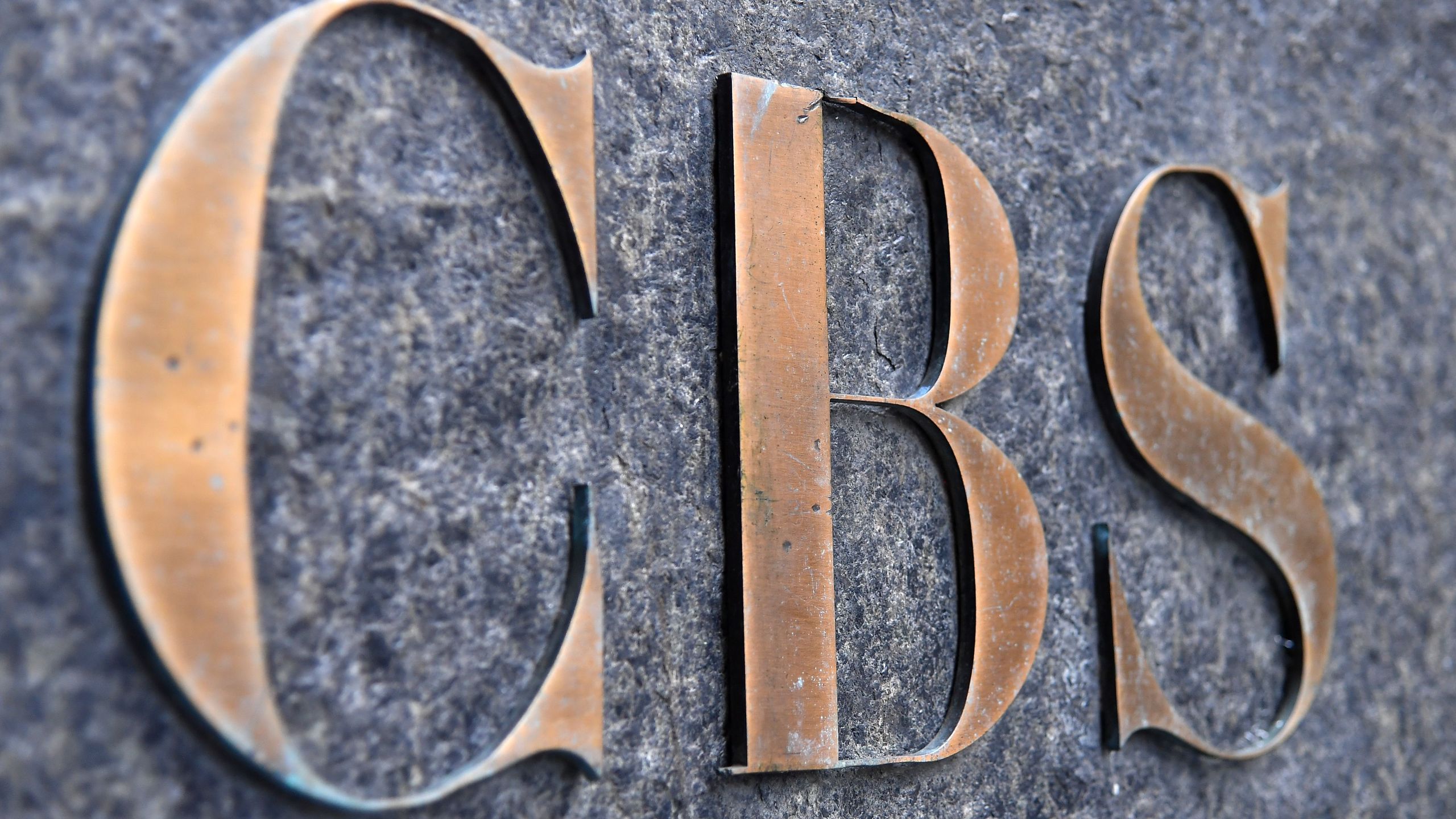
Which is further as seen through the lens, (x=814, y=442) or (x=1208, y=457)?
(x=1208, y=457)

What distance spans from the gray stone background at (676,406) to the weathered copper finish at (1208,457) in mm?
33

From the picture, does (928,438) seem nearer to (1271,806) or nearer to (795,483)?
(795,483)

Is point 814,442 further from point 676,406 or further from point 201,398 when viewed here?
point 201,398

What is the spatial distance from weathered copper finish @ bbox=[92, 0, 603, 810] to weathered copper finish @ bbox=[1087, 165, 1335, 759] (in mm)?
930

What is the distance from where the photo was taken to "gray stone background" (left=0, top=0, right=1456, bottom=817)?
0.88 m

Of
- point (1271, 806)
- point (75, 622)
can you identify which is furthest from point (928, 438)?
point (75, 622)

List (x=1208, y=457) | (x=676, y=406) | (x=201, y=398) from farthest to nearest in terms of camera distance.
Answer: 1. (x=1208, y=457)
2. (x=676, y=406)
3. (x=201, y=398)

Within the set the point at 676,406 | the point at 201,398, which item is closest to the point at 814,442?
the point at 676,406

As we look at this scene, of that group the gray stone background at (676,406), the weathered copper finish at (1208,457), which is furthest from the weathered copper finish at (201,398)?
the weathered copper finish at (1208,457)

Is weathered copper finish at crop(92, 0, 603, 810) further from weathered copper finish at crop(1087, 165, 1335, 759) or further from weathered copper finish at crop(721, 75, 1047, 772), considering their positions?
weathered copper finish at crop(1087, 165, 1335, 759)

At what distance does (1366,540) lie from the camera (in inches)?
71.2

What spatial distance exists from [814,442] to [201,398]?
0.60m

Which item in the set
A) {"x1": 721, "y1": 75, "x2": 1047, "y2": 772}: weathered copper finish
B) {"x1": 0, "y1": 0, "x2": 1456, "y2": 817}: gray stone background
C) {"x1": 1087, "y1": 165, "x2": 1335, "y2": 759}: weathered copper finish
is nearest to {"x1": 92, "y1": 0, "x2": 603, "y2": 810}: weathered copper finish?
{"x1": 0, "y1": 0, "x2": 1456, "y2": 817}: gray stone background

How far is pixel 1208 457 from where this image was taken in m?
1.60
